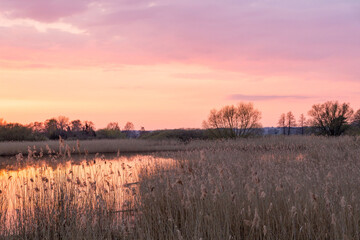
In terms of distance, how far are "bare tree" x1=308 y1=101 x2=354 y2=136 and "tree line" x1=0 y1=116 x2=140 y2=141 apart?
2323 centimetres

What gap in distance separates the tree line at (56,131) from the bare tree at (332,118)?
23.2 m

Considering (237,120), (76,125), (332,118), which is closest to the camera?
(237,120)

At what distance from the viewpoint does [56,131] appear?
136 feet

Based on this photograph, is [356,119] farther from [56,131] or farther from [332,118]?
[56,131]

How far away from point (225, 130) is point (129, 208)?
67.4 feet

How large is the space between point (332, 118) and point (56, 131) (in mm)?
Result: 33805

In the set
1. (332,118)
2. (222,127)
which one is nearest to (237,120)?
(222,127)

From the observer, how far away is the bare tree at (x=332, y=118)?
34.5 metres

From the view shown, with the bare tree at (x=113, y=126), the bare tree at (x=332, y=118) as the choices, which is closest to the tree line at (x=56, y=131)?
the bare tree at (x=113, y=126)

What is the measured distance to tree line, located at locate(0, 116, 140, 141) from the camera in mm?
32972

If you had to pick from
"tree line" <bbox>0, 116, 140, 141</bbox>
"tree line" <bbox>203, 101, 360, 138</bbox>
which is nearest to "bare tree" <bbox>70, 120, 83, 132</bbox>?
"tree line" <bbox>0, 116, 140, 141</bbox>

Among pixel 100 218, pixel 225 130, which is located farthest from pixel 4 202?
pixel 225 130

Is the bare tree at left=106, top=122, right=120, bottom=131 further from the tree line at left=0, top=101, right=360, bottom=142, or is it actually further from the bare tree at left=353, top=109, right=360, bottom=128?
the bare tree at left=353, top=109, right=360, bottom=128

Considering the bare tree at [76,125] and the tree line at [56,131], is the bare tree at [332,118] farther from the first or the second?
the bare tree at [76,125]
